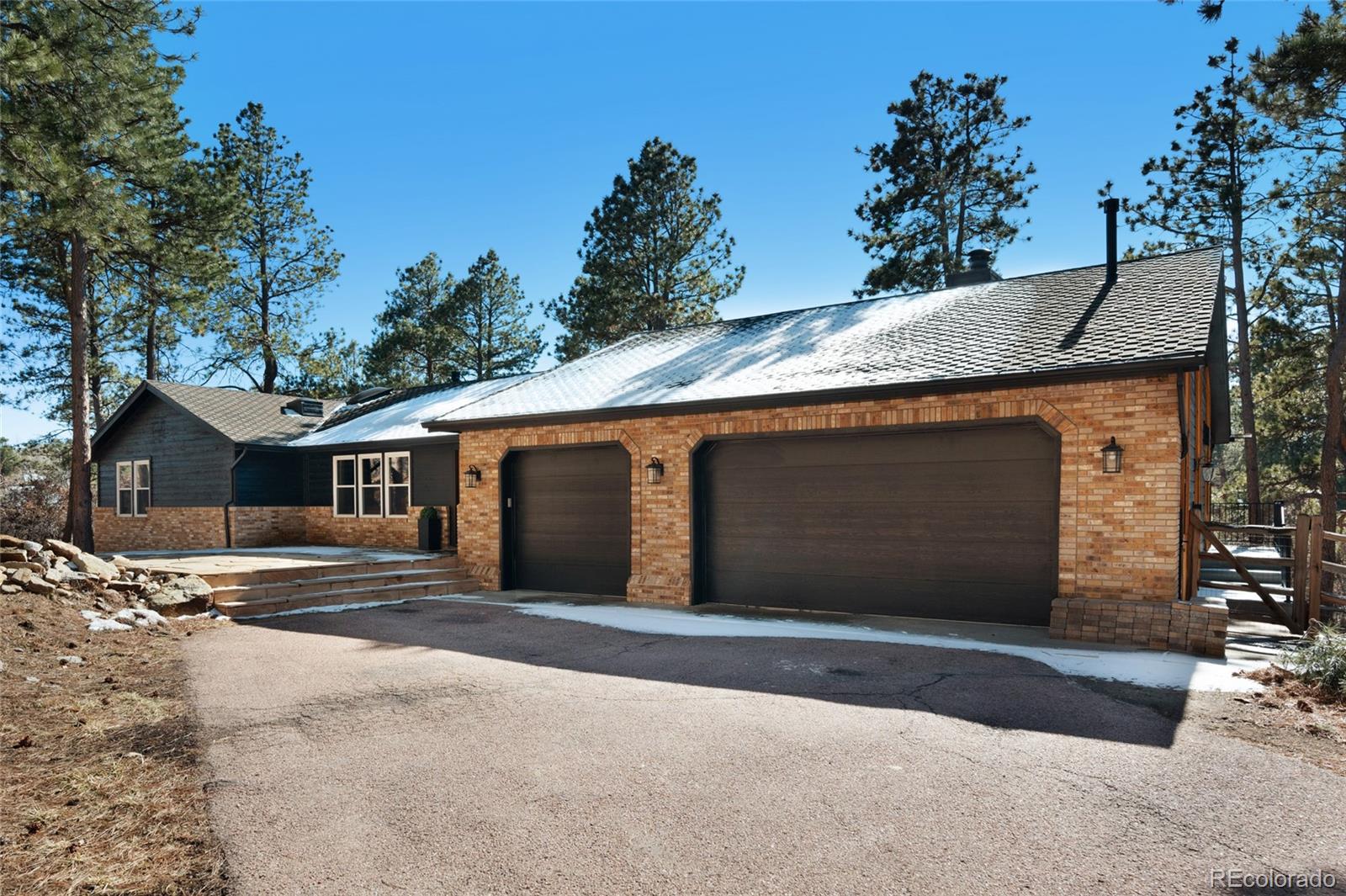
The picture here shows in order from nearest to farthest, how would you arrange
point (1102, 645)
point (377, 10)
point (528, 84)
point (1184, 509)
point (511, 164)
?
point (1102, 645) < point (1184, 509) < point (377, 10) < point (528, 84) < point (511, 164)

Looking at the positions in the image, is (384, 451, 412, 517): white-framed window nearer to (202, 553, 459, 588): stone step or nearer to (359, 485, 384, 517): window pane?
(359, 485, 384, 517): window pane

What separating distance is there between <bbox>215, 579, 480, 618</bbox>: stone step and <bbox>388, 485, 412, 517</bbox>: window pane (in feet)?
12.4

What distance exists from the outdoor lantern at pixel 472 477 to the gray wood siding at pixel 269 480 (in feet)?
24.4

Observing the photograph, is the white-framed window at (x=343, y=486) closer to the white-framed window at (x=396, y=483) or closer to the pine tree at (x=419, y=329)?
the white-framed window at (x=396, y=483)

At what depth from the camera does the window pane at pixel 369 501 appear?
682 inches

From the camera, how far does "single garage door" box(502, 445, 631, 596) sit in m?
12.4

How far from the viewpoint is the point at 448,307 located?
116 ft

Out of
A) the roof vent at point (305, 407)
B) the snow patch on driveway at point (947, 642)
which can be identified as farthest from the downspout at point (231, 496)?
the snow patch on driveway at point (947, 642)

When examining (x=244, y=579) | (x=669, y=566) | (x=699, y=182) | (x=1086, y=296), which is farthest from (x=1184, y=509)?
(x=699, y=182)

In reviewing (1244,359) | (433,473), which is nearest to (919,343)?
(433,473)

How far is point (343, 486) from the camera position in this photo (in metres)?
17.9

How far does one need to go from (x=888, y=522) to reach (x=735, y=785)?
626 centimetres

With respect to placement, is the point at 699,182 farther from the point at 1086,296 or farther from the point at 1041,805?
the point at 1041,805

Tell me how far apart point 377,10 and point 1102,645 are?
43.0 feet
